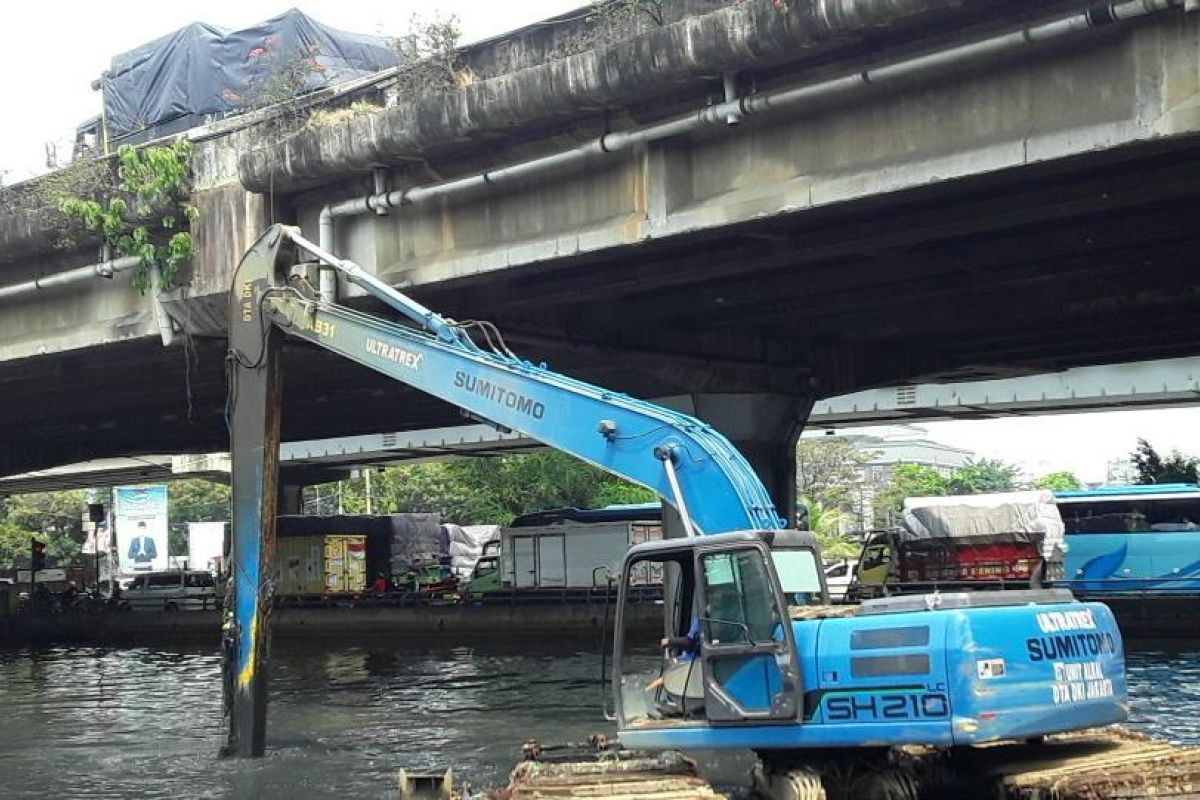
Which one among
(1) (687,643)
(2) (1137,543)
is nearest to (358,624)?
(2) (1137,543)

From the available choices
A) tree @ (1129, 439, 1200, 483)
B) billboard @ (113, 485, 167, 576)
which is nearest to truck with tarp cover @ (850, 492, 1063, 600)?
tree @ (1129, 439, 1200, 483)

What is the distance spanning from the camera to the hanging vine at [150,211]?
67.1ft

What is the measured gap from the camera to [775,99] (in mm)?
14977

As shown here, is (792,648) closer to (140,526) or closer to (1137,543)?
(1137,543)

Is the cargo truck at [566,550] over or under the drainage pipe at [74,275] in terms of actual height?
under

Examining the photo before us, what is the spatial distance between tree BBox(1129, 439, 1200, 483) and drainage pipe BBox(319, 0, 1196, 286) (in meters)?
38.0

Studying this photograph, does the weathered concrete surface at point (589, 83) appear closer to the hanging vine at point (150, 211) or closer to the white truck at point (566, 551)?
the hanging vine at point (150, 211)

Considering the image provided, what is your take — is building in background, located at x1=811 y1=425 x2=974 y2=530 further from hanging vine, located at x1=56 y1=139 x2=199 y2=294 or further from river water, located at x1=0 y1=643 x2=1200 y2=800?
hanging vine, located at x1=56 y1=139 x2=199 y2=294

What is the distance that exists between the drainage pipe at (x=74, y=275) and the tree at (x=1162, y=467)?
128ft

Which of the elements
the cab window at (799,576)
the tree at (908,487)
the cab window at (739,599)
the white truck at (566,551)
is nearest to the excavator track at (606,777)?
the cab window at (739,599)

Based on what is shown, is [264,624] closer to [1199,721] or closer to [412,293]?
[412,293]

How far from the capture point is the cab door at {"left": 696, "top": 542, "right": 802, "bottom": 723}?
1017 centimetres

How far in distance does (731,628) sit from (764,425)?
18.4 meters

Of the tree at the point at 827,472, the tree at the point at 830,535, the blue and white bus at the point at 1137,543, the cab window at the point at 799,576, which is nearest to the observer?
the cab window at the point at 799,576
